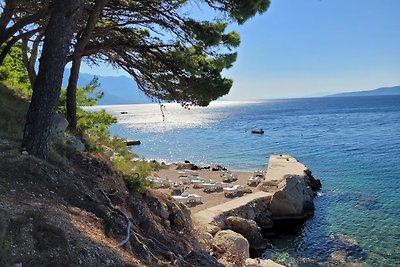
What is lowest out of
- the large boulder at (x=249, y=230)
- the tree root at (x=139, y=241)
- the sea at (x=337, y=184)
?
the sea at (x=337, y=184)

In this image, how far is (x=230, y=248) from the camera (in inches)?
543

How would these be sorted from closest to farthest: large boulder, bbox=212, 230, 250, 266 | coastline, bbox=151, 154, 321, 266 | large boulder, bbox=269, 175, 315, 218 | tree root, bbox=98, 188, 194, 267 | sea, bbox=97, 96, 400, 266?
1. tree root, bbox=98, 188, 194, 267
2. large boulder, bbox=212, 230, 250, 266
3. coastline, bbox=151, 154, 321, 266
4. sea, bbox=97, 96, 400, 266
5. large boulder, bbox=269, 175, 315, 218

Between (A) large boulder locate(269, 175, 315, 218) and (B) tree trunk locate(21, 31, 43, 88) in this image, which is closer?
(B) tree trunk locate(21, 31, 43, 88)

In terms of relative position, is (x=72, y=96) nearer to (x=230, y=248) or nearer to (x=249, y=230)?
(x=230, y=248)

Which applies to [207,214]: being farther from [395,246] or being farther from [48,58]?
[48,58]

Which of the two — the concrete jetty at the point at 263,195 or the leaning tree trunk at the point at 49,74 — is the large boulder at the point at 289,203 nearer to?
the concrete jetty at the point at 263,195

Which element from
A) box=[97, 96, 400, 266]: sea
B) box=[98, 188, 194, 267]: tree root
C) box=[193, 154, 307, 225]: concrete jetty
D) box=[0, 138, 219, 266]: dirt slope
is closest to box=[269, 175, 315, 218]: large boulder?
box=[193, 154, 307, 225]: concrete jetty

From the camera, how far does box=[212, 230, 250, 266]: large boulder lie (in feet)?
42.2

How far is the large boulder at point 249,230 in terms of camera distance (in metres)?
17.5

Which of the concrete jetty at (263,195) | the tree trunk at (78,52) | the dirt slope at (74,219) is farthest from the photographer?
the concrete jetty at (263,195)

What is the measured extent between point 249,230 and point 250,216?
8.61 ft

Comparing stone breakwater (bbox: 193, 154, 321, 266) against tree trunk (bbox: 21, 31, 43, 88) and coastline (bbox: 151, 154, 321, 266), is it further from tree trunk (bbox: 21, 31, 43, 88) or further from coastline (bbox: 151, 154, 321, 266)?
tree trunk (bbox: 21, 31, 43, 88)

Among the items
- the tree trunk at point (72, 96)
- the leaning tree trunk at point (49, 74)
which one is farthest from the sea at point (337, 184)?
the leaning tree trunk at point (49, 74)

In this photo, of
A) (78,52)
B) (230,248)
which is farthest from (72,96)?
(230,248)
